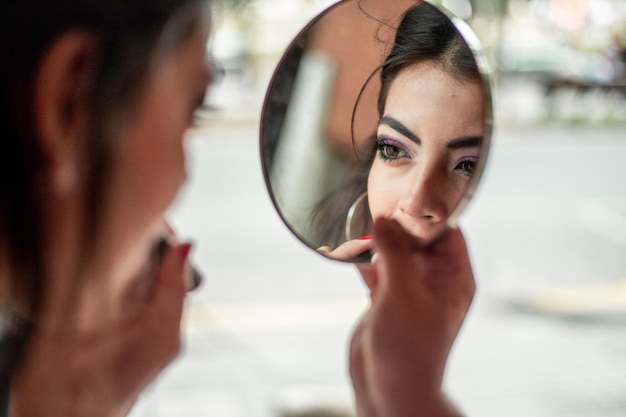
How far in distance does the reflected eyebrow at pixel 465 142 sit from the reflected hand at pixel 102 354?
36cm

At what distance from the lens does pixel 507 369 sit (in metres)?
2.25

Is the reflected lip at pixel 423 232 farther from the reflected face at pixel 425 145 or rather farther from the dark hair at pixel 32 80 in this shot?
the dark hair at pixel 32 80

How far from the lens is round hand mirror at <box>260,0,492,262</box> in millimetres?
768

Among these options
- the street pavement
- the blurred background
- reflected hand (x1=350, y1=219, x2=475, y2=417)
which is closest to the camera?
reflected hand (x1=350, y1=219, x2=475, y2=417)

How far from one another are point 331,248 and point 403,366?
0.21m

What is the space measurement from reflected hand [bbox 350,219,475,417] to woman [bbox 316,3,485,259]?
8 cm

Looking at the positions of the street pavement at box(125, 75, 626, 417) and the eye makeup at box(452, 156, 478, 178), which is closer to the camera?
the eye makeup at box(452, 156, 478, 178)

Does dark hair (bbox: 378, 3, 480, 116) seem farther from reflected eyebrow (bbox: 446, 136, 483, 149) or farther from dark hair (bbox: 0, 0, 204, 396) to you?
dark hair (bbox: 0, 0, 204, 396)

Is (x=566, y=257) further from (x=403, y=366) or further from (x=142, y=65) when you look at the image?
(x=142, y=65)

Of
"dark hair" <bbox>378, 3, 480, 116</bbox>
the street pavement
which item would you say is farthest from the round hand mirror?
the street pavement

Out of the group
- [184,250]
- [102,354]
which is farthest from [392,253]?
[102,354]

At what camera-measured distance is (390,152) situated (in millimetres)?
793

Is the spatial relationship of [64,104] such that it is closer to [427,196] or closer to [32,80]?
[32,80]

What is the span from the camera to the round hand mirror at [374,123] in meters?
0.77
